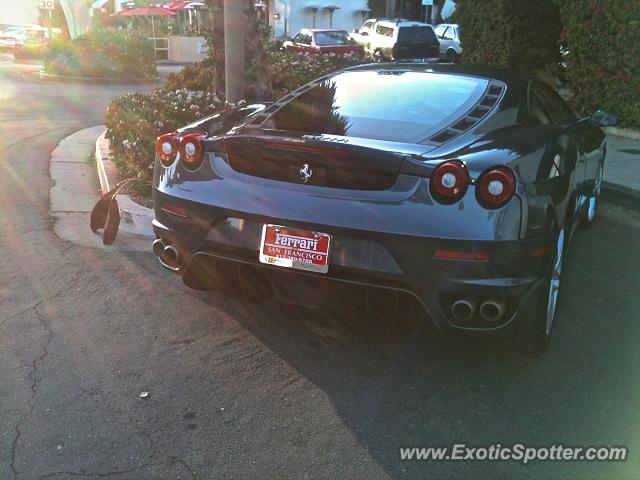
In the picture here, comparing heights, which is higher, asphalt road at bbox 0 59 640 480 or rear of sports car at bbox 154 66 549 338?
rear of sports car at bbox 154 66 549 338

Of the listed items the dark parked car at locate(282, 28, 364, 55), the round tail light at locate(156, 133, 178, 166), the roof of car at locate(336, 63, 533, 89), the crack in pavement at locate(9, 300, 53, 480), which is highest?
the roof of car at locate(336, 63, 533, 89)

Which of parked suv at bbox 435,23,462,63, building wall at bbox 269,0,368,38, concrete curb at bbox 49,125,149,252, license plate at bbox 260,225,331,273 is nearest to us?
license plate at bbox 260,225,331,273

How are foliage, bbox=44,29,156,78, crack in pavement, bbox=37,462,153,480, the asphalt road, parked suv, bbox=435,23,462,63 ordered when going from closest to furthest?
crack in pavement, bbox=37,462,153,480, the asphalt road, foliage, bbox=44,29,156,78, parked suv, bbox=435,23,462,63

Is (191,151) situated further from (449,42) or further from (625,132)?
(449,42)

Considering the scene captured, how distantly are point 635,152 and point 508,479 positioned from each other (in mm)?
8206

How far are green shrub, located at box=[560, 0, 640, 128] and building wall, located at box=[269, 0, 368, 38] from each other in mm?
33994

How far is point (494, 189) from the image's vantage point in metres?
3.24

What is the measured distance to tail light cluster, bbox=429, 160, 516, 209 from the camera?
10.6 ft

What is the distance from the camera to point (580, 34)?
11031 millimetres

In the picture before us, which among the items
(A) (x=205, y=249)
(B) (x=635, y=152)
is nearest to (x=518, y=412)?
(A) (x=205, y=249)

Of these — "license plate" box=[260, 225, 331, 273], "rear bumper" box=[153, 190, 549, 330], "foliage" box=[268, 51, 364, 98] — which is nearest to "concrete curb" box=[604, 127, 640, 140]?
"foliage" box=[268, 51, 364, 98]

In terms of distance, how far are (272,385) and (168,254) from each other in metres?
1.04

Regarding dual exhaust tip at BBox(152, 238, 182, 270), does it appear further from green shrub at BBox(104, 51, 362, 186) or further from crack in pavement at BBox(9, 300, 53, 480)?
green shrub at BBox(104, 51, 362, 186)

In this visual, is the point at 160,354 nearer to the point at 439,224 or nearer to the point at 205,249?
the point at 205,249
